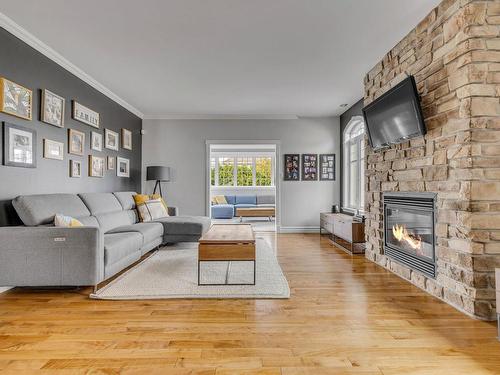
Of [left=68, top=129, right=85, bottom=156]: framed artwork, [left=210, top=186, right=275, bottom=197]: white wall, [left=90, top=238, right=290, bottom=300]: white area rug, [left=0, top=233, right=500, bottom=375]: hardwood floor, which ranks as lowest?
[left=0, top=233, right=500, bottom=375]: hardwood floor

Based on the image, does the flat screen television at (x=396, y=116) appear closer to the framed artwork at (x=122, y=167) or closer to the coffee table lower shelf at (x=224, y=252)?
the coffee table lower shelf at (x=224, y=252)

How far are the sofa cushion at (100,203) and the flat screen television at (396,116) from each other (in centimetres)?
377

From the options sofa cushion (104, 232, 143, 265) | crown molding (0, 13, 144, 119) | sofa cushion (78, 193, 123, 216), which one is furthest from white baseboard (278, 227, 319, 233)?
crown molding (0, 13, 144, 119)

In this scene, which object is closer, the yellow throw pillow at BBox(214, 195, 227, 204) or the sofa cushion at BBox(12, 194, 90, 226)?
the sofa cushion at BBox(12, 194, 90, 226)

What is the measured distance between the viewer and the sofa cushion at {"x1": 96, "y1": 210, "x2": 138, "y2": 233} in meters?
4.03

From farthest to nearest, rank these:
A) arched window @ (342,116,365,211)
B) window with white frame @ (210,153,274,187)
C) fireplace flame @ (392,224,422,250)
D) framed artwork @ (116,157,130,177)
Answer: window with white frame @ (210,153,274,187)
arched window @ (342,116,365,211)
framed artwork @ (116,157,130,177)
fireplace flame @ (392,224,422,250)

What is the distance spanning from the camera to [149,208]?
17.3ft

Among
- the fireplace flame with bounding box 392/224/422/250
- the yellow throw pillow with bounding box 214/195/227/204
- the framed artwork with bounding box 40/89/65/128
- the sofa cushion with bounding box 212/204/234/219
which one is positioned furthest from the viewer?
the yellow throw pillow with bounding box 214/195/227/204

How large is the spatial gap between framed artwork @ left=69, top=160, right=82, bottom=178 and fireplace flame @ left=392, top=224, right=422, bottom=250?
422 cm

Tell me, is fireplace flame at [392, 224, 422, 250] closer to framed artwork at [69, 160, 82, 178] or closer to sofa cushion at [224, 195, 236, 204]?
framed artwork at [69, 160, 82, 178]

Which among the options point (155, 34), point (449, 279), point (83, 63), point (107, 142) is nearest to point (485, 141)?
point (449, 279)

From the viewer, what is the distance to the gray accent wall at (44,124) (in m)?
2.99

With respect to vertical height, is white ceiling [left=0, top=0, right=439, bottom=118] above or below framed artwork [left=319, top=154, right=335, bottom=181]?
above

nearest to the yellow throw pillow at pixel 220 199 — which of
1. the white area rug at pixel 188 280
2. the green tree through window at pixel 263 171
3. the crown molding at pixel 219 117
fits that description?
the green tree through window at pixel 263 171
